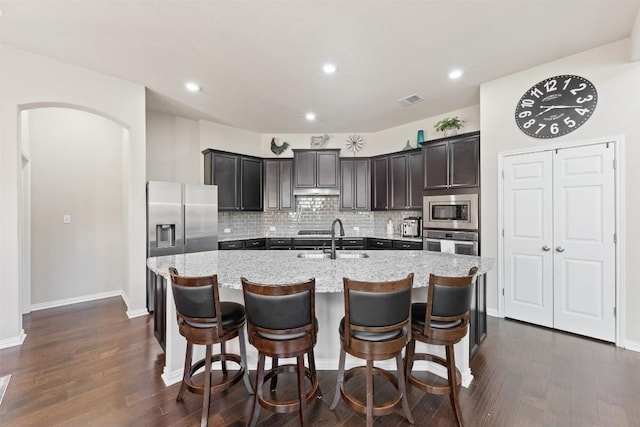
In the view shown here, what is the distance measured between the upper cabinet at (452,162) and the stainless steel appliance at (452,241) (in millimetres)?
677

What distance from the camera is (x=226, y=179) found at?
4.96 meters

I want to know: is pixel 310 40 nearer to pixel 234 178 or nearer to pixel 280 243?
pixel 234 178

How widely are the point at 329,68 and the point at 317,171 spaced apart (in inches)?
96.2

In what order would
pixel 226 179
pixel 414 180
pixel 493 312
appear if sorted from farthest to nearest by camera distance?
pixel 226 179 < pixel 414 180 < pixel 493 312

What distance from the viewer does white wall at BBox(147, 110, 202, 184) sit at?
456cm

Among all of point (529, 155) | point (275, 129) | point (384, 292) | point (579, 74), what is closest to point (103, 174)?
point (275, 129)

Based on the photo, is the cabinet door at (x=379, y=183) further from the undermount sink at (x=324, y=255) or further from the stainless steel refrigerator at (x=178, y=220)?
the stainless steel refrigerator at (x=178, y=220)

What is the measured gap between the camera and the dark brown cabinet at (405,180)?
4805 mm

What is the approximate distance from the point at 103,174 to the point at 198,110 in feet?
5.89

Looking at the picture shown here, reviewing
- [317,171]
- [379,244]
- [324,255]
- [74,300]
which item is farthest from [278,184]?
[74,300]

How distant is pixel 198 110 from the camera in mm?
4461

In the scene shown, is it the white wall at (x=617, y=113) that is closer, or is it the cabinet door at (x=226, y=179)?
the white wall at (x=617, y=113)

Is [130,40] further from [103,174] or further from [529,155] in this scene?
[529,155]

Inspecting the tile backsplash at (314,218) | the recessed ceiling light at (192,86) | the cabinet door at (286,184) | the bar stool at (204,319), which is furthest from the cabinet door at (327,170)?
the bar stool at (204,319)
